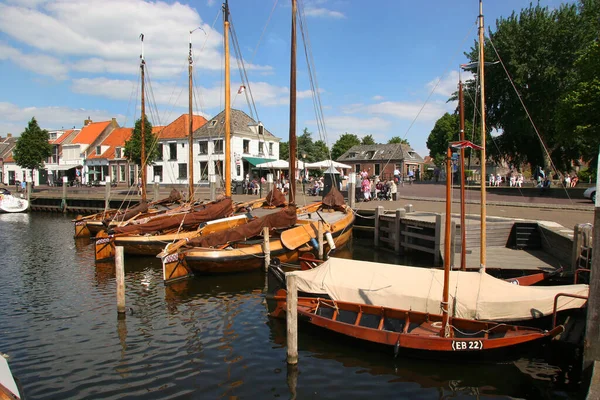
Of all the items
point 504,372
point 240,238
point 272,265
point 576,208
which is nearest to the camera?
point 504,372

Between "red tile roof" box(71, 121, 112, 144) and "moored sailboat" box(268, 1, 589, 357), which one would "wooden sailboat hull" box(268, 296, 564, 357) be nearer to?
"moored sailboat" box(268, 1, 589, 357)

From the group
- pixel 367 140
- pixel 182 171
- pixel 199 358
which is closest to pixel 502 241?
pixel 199 358

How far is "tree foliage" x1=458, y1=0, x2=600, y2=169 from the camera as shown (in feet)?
125

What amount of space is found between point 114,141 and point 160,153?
13746 mm

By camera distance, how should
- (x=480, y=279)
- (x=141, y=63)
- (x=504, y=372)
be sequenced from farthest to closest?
(x=141, y=63) → (x=480, y=279) → (x=504, y=372)

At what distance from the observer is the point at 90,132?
6538cm

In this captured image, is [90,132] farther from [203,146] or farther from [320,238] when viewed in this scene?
[320,238]

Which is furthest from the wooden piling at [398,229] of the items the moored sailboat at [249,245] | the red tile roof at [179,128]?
the red tile roof at [179,128]

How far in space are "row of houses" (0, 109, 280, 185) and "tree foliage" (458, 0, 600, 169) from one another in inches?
956

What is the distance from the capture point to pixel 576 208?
894 inches

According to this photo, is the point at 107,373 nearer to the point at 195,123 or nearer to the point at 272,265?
the point at 272,265

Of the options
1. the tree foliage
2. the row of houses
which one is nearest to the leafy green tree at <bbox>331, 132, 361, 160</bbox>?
the row of houses

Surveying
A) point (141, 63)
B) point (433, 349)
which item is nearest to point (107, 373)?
point (433, 349)

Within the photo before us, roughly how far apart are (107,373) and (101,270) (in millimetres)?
10004
